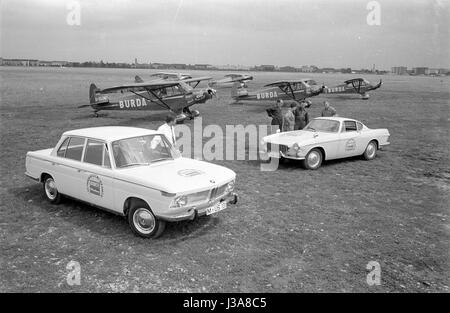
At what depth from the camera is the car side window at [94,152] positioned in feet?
21.4

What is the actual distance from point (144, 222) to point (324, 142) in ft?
20.4

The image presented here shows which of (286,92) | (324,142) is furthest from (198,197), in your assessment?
(286,92)

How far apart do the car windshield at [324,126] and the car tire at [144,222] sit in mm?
6670

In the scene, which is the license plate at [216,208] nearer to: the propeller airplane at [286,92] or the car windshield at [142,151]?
the car windshield at [142,151]

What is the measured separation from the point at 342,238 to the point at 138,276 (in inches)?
131

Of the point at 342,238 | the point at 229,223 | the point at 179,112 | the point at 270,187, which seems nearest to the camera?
the point at 342,238

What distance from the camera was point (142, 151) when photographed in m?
6.72

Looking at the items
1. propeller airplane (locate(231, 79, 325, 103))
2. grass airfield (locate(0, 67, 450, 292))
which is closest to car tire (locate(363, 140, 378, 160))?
grass airfield (locate(0, 67, 450, 292))

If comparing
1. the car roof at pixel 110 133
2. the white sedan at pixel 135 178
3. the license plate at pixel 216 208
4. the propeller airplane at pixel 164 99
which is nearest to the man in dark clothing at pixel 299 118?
the white sedan at pixel 135 178
